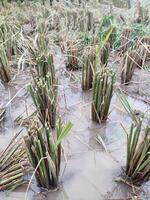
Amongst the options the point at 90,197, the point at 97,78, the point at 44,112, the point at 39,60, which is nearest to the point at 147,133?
the point at 90,197

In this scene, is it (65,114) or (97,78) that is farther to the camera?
(65,114)

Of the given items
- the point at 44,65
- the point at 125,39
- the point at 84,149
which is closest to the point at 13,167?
the point at 84,149

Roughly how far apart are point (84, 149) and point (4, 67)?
150 cm

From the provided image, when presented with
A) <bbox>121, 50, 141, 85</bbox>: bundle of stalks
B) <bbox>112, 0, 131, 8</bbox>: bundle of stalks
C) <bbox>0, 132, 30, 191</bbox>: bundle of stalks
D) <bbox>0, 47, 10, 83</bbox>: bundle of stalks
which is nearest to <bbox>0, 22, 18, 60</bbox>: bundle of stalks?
<bbox>0, 47, 10, 83</bbox>: bundle of stalks

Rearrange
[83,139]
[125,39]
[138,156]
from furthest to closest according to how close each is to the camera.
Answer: [125,39], [83,139], [138,156]

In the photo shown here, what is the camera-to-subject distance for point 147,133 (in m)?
1.97

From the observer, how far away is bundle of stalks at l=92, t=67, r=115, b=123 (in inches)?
103

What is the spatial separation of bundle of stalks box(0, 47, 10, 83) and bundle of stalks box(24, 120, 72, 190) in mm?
1664

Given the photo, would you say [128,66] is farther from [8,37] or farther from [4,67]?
[8,37]

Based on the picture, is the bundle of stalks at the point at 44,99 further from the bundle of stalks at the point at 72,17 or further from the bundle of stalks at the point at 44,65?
the bundle of stalks at the point at 72,17

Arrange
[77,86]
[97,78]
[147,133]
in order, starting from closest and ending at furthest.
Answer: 1. [147,133]
2. [97,78]
3. [77,86]

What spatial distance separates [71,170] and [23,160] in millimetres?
361

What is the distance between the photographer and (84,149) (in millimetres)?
2527

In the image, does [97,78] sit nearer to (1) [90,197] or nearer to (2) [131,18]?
(1) [90,197]
